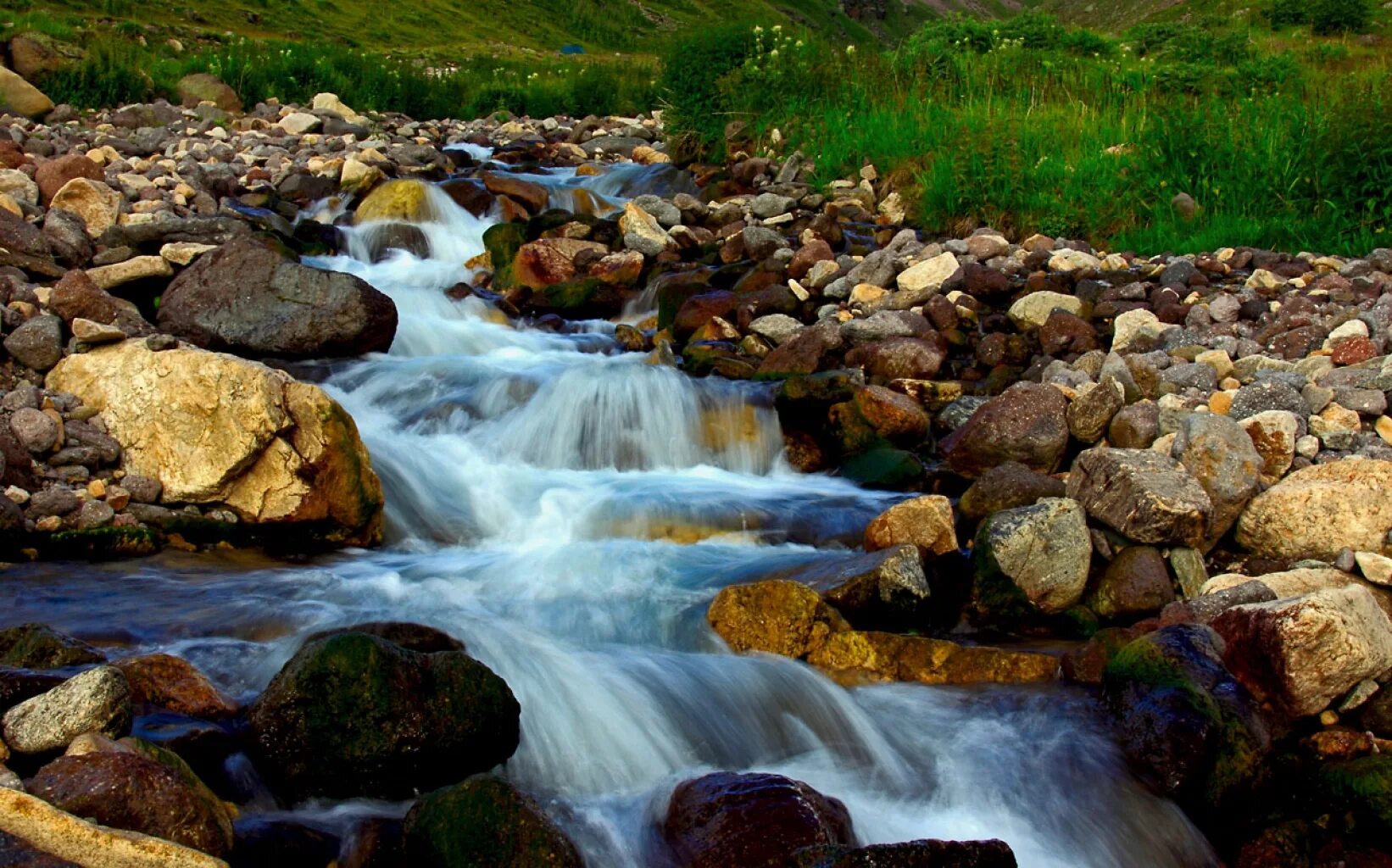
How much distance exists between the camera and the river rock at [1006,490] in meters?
6.38

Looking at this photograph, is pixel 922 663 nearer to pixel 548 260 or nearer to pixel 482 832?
pixel 482 832

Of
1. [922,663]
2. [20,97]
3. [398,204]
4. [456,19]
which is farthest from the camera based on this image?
[456,19]

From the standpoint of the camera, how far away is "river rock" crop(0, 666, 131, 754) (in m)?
3.29

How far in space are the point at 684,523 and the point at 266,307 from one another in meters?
3.63

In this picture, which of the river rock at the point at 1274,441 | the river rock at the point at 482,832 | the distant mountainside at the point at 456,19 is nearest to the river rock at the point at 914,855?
the river rock at the point at 482,832

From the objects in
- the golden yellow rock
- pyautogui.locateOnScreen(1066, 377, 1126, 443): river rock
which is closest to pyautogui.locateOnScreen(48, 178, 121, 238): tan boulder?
the golden yellow rock

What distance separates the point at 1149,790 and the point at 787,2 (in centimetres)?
10137

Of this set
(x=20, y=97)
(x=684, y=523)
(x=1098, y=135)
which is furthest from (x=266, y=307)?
(x=1098, y=135)

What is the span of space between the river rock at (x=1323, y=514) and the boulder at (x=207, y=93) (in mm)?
14340

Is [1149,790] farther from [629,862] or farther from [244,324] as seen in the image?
[244,324]

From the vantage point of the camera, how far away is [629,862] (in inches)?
149

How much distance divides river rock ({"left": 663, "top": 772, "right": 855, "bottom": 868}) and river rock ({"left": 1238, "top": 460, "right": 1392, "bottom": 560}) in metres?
3.19

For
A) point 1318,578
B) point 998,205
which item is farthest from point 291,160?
point 1318,578

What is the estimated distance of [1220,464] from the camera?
19.9ft
